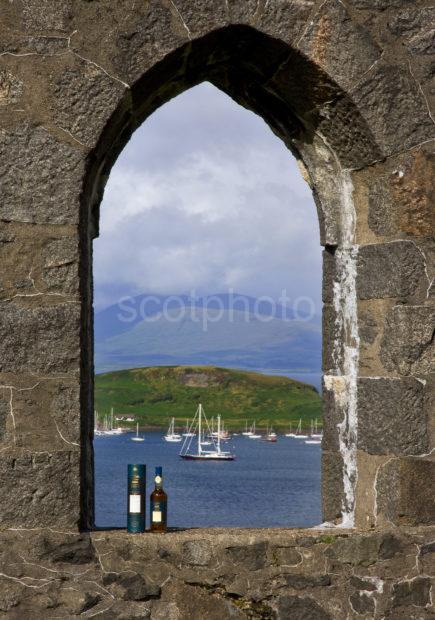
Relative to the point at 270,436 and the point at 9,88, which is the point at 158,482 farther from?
the point at 270,436

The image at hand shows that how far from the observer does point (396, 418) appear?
13.9 feet

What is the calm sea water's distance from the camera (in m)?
32.8

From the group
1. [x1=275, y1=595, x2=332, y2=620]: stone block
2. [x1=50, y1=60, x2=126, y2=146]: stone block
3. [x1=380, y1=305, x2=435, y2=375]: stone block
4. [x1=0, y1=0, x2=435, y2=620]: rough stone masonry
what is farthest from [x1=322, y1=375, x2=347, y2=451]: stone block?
[x1=50, y1=60, x2=126, y2=146]: stone block

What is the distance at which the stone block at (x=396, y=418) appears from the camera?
4.24 m

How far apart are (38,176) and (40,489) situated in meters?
1.17

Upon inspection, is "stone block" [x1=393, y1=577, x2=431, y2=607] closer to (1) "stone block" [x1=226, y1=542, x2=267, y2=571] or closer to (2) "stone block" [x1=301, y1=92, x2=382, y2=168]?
(1) "stone block" [x1=226, y1=542, x2=267, y2=571]

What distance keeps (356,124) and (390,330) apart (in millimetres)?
864

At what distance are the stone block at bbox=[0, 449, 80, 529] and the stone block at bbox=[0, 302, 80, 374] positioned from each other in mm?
326

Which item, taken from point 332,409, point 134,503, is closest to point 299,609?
point 134,503

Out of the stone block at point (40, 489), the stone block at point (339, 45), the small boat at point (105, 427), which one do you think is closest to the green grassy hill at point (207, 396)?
the small boat at point (105, 427)

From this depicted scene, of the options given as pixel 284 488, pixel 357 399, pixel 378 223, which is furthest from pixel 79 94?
pixel 284 488

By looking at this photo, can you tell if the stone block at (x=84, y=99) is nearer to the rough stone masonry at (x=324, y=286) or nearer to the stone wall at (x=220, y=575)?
the rough stone masonry at (x=324, y=286)

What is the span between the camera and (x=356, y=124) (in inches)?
172

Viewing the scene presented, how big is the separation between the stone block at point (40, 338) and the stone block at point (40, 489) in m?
0.33
